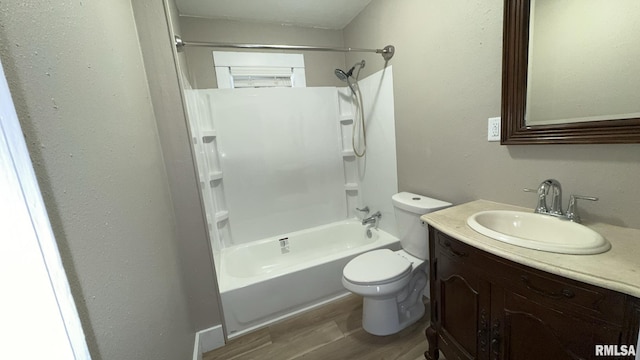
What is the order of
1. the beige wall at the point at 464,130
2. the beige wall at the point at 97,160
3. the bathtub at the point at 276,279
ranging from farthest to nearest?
Result: 1. the bathtub at the point at 276,279
2. the beige wall at the point at 464,130
3. the beige wall at the point at 97,160

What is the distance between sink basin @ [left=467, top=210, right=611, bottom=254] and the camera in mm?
A: 781

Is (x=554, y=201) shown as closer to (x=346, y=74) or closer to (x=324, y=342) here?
(x=324, y=342)

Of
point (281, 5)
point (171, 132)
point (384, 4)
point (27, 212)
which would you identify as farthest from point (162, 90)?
point (384, 4)

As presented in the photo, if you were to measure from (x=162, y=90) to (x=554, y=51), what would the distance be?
184 centimetres

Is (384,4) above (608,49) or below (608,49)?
above

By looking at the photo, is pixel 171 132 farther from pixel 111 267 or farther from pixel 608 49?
pixel 608 49

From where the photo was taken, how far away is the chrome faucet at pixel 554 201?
0.99 metres

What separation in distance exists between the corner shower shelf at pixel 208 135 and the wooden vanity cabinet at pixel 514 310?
188 cm

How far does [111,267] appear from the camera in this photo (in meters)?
0.62

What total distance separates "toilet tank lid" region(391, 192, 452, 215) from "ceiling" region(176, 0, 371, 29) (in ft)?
5.35

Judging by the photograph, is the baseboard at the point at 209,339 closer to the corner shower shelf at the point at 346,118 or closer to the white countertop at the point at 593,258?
the white countertop at the point at 593,258

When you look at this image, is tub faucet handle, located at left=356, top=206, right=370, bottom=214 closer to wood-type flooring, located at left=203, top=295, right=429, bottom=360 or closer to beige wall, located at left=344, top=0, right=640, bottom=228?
beige wall, located at left=344, top=0, right=640, bottom=228

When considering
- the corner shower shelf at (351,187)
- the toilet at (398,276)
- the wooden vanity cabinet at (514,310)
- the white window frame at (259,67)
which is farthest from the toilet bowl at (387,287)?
the white window frame at (259,67)

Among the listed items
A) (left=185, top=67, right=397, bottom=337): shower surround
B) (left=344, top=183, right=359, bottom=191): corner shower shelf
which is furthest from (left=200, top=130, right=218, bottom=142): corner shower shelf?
(left=344, top=183, right=359, bottom=191): corner shower shelf
